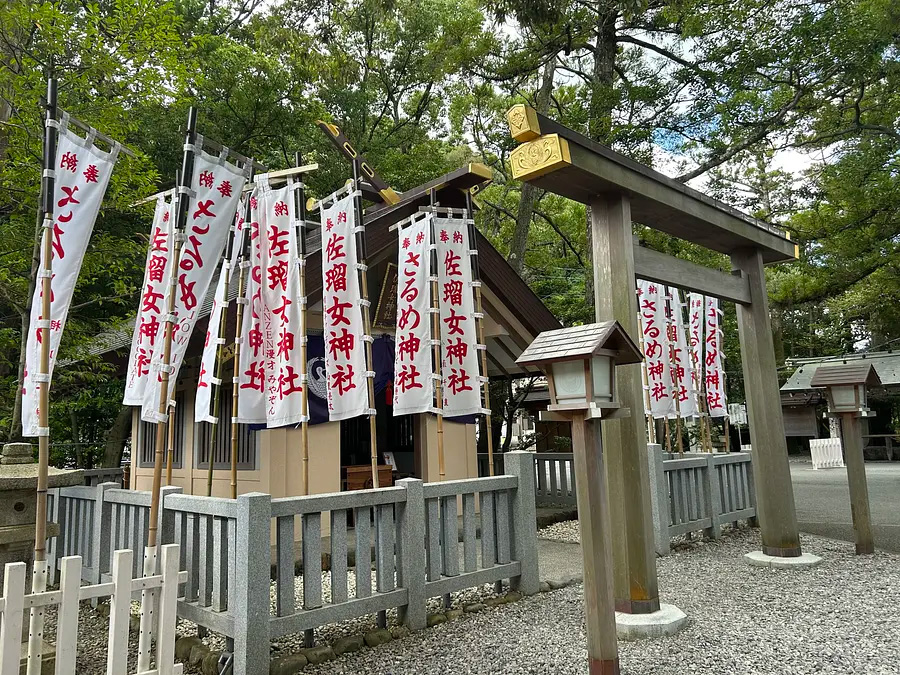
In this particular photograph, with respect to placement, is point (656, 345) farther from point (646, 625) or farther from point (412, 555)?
point (412, 555)

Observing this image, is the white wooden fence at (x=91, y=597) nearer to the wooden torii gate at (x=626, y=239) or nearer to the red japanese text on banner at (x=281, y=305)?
the red japanese text on banner at (x=281, y=305)

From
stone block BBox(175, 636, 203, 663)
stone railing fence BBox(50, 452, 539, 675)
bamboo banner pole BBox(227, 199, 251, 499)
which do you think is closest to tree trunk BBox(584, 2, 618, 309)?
bamboo banner pole BBox(227, 199, 251, 499)

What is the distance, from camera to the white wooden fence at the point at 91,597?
3045 millimetres

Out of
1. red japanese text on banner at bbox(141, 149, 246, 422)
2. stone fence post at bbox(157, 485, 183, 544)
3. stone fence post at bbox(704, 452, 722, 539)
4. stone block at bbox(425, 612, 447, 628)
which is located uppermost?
red japanese text on banner at bbox(141, 149, 246, 422)

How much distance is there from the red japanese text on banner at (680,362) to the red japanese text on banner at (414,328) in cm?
466

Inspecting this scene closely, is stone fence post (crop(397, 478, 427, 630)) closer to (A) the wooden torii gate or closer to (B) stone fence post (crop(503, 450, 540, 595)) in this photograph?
(B) stone fence post (crop(503, 450, 540, 595))

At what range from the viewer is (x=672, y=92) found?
13.7 meters

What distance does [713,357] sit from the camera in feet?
33.3

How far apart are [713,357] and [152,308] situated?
8.57m

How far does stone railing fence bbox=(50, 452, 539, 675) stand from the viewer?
3.86 meters

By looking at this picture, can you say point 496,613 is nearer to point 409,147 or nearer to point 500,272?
point 500,272

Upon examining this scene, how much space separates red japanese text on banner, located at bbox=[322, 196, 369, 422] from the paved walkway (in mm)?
6910

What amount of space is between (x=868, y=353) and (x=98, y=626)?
24.8m

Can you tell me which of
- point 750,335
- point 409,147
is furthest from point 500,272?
point 409,147
